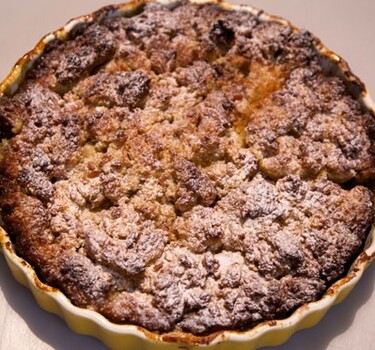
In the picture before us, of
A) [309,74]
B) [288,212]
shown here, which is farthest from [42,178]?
[309,74]

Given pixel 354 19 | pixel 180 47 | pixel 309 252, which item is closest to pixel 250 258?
pixel 309 252

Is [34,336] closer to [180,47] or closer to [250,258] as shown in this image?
[250,258]

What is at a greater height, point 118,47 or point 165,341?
point 118,47

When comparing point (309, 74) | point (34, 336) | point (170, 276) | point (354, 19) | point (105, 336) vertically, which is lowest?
point (34, 336)

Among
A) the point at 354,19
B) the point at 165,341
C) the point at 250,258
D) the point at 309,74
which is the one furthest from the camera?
the point at 354,19

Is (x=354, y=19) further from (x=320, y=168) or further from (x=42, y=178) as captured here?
(x=42, y=178)

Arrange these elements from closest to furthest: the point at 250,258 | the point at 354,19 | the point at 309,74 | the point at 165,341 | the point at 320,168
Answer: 1. the point at 165,341
2. the point at 250,258
3. the point at 320,168
4. the point at 309,74
5. the point at 354,19

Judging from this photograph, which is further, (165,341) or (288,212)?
(288,212)
